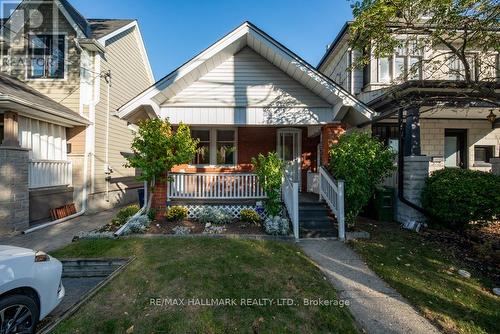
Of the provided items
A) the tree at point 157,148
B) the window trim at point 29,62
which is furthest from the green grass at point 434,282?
the window trim at point 29,62

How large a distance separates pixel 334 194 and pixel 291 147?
3.66 meters

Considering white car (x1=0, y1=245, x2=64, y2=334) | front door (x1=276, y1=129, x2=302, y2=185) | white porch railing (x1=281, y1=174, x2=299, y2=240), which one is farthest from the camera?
front door (x1=276, y1=129, x2=302, y2=185)

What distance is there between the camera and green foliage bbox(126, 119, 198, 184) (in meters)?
7.34

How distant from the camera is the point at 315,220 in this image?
25.1ft

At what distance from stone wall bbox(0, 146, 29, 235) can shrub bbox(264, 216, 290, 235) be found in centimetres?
759

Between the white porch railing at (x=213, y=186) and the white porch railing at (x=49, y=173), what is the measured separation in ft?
15.2

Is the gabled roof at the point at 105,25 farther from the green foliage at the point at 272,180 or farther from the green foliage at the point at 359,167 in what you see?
the green foliage at the point at 359,167

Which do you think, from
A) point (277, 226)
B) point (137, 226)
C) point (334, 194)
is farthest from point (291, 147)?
point (137, 226)

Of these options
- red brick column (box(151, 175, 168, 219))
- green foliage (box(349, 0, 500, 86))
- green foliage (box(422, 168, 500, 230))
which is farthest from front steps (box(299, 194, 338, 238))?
green foliage (box(349, 0, 500, 86))

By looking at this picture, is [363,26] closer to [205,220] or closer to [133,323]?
[205,220]

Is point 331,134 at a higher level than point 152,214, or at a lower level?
higher

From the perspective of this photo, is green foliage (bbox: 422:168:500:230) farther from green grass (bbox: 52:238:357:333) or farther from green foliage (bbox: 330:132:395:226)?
green grass (bbox: 52:238:357:333)

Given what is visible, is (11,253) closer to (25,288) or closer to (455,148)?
(25,288)

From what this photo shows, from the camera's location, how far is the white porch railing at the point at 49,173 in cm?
842
